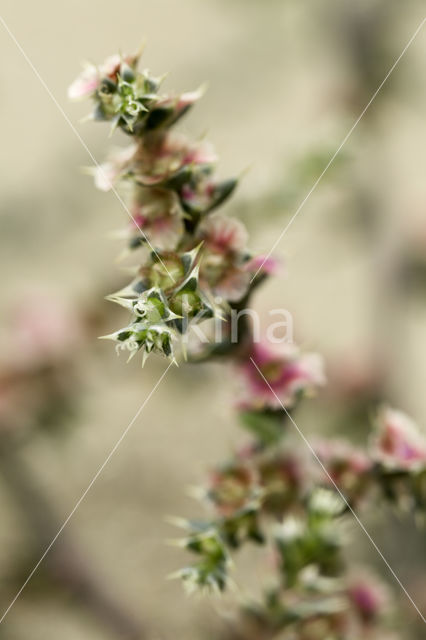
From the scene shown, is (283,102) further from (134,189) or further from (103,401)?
(134,189)

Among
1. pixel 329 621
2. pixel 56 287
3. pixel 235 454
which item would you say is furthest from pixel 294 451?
pixel 56 287

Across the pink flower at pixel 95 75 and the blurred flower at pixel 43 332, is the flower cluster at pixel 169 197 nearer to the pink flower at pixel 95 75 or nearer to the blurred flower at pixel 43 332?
the pink flower at pixel 95 75

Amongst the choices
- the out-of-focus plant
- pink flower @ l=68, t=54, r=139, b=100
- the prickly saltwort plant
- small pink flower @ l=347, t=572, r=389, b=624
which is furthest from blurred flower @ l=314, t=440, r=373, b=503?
the out-of-focus plant

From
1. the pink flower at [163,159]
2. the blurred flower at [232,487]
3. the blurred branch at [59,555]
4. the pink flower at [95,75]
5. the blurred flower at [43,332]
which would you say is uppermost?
the pink flower at [95,75]

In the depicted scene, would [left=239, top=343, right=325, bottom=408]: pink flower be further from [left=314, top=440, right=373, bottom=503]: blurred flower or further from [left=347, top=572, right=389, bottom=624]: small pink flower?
[left=347, top=572, right=389, bottom=624]: small pink flower

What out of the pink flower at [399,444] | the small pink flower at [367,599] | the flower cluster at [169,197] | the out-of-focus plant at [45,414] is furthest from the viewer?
the out-of-focus plant at [45,414]

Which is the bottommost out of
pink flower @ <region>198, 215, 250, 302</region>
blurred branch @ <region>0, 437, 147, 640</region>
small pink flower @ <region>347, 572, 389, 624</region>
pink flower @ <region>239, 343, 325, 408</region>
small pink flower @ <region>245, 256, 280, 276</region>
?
blurred branch @ <region>0, 437, 147, 640</region>

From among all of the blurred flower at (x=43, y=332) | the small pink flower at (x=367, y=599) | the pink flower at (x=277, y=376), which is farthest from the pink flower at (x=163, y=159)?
the blurred flower at (x=43, y=332)
